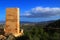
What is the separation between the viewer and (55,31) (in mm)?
14055

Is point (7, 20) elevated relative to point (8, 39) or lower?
elevated

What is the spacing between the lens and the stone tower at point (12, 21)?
42.6 ft

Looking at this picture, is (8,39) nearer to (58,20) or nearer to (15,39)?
(15,39)

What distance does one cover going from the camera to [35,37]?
1273 cm

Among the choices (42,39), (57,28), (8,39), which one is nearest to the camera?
(8,39)

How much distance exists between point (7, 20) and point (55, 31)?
372cm

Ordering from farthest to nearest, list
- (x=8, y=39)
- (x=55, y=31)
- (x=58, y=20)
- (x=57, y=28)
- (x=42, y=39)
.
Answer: (x=58, y=20), (x=57, y=28), (x=55, y=31), (x=42, y=39), (x=8, y=39)

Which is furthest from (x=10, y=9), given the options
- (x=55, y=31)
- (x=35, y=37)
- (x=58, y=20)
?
(x=58, y=20)

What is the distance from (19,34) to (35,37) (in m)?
1.28

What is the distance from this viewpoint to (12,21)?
13156mm

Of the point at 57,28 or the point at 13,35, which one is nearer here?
the point at 13,35

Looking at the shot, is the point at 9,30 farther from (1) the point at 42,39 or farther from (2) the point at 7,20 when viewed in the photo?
(1) the point at 42,39

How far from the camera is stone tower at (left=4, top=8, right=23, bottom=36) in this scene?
1299cm

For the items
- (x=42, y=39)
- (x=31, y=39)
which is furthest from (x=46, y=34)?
(x=31, y=39)
